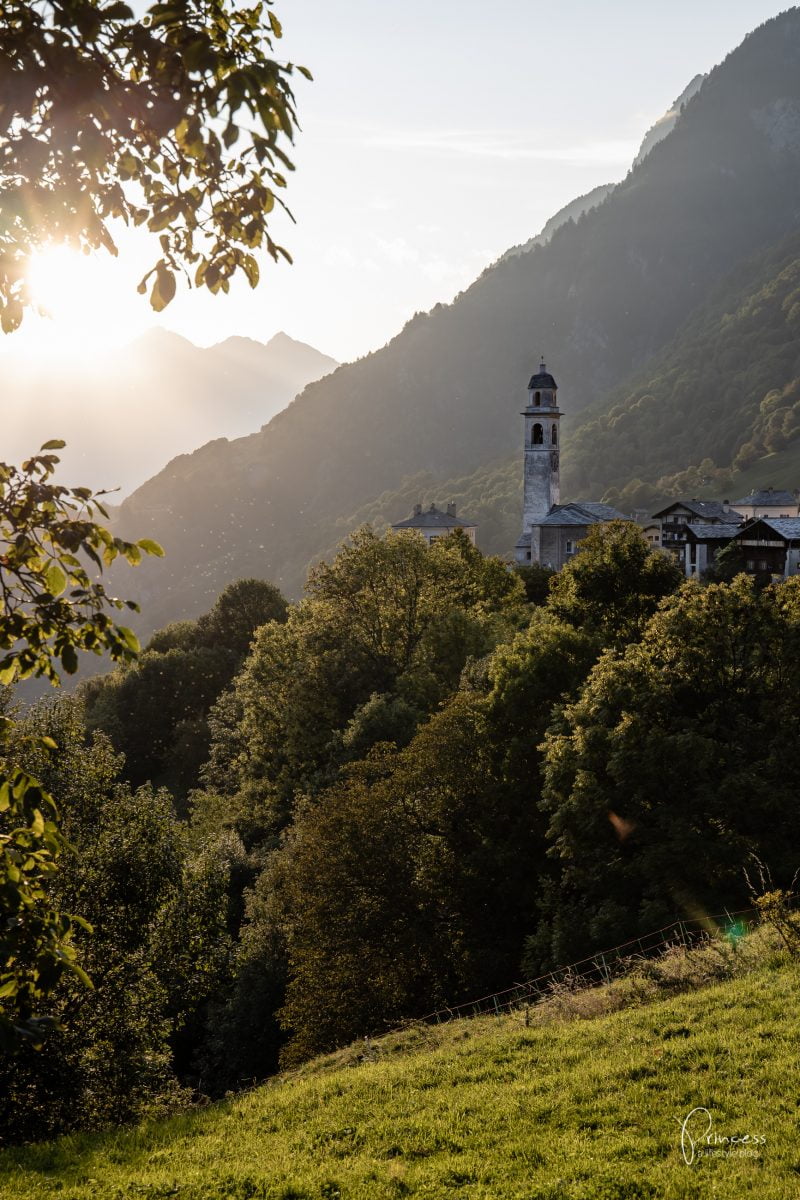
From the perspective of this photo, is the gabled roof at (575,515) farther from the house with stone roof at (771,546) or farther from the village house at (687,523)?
the house with stone roof at (771,546)

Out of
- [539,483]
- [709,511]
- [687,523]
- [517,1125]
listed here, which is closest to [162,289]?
[517,1125]

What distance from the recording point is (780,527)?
2694 inches

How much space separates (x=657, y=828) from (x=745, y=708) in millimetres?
4266

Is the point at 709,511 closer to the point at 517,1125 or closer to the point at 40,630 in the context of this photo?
the point at 517,1125

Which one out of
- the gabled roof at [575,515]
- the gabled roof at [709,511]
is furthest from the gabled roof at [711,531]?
the gabled roof at [575,515]

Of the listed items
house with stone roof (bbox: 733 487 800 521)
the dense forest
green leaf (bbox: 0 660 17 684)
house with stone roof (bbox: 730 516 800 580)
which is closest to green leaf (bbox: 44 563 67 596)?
green leaf (bbox: 0 660 17 684)

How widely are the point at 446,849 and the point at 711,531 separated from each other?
58.8 meters

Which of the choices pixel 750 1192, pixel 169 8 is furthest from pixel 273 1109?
pixel 169 8

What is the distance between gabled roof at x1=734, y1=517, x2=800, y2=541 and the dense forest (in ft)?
106

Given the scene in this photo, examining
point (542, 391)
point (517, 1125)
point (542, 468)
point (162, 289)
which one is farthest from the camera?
point (542, 391)

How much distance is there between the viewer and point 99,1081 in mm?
16891

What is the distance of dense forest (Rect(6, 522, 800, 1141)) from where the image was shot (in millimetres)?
19000

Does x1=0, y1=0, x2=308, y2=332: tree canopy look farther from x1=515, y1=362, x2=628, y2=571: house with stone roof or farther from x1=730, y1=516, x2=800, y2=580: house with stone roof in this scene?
x1=515, y1=362, x2=628, y2=571: house with stone roof

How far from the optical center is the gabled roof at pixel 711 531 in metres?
80.1
